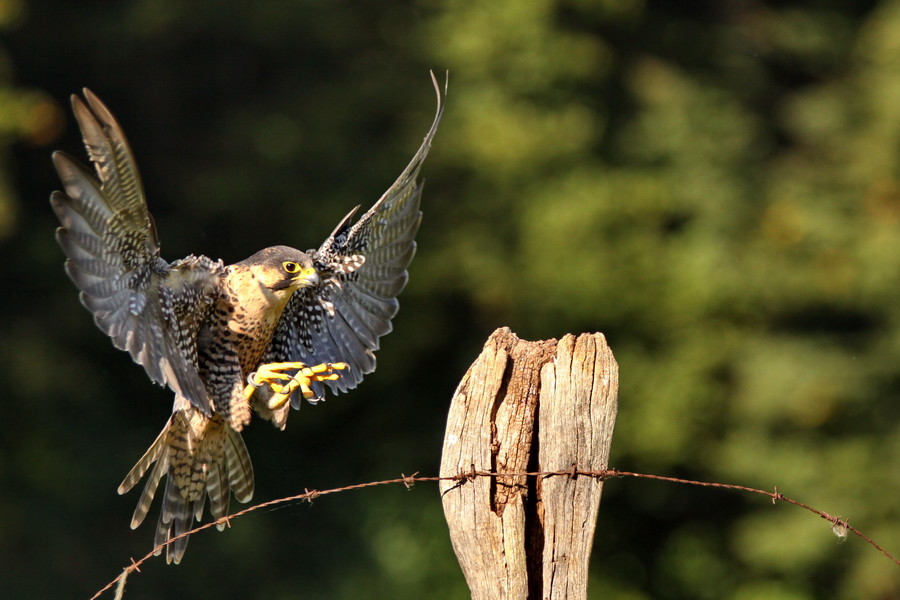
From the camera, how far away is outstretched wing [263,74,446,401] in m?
3.34

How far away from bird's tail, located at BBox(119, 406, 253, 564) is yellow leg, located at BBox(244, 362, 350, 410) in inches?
7.0

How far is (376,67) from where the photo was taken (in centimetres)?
838

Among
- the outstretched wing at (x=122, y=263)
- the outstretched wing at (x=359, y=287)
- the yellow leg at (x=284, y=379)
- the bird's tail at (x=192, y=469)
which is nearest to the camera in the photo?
the outstretched wing at (x=122, y=263)

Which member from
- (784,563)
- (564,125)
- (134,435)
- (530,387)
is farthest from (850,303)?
(530,387)

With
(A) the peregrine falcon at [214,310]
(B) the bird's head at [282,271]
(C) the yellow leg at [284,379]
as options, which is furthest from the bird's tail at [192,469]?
(B) the bird's head at [282,271]

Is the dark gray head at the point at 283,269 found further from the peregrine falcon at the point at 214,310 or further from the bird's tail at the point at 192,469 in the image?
the bird's tail at the point at 192,469

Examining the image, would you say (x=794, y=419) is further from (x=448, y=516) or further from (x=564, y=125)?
(x=448, y=516)

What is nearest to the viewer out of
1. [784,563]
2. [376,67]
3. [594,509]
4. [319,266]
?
[594,509]

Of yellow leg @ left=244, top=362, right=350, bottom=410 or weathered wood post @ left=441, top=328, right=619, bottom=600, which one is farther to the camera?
yellow leg @ left=244, top=362, right=350, bottom=410

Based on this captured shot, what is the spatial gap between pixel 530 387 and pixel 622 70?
6.40 meters

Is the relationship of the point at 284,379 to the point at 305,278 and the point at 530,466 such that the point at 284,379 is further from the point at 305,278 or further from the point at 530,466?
the point at 530,466

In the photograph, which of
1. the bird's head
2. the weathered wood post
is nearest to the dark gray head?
the bird's head

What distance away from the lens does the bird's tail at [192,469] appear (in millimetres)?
3174

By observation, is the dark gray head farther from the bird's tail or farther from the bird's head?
the bird's tail
